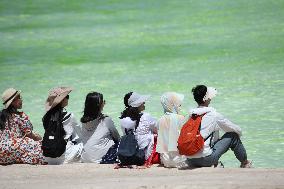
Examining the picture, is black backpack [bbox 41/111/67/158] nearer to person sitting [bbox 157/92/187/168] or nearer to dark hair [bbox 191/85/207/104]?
person sitting [bbox 157/92/187/168]

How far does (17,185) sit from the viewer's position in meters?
6.70

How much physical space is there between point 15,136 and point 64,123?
448 mm

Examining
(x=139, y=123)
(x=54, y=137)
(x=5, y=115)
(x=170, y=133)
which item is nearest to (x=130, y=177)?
(x=170, y=133)

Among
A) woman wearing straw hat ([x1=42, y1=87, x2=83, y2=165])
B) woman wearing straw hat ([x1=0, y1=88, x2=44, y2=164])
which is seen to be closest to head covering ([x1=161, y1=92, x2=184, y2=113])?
woman wearing straw hat ([x1=42, y1=87, x2=83, y2=165])

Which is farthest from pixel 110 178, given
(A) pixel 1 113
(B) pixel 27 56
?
(B) pixel 27 56

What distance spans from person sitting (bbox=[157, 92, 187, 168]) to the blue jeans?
0.14 metres

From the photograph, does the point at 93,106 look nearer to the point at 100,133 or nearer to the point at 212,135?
the point at 100,133

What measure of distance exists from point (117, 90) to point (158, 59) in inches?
94.2

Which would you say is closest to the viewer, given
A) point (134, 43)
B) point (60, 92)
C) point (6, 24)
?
point (60, 92)

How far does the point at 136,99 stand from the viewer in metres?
7.25

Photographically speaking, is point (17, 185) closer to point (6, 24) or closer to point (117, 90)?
point (117, 90)

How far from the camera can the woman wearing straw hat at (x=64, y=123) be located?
7.40 metres

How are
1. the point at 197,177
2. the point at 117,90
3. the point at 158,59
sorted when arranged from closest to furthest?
the point at 197,177, the point at 117,90, the point at 158,59

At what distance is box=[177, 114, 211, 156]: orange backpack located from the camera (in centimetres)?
682
